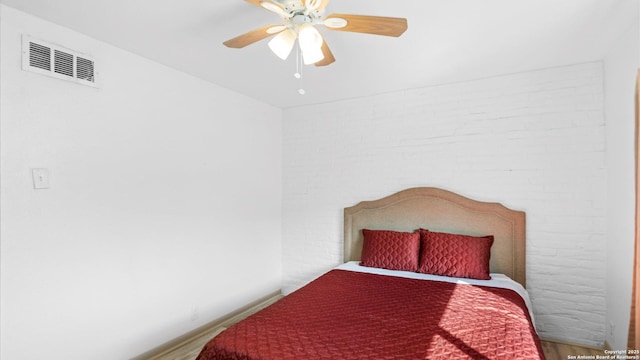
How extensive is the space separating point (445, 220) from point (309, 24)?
2.11 meters

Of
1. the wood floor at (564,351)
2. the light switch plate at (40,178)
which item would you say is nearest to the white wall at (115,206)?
the light switch plate at (40,178)

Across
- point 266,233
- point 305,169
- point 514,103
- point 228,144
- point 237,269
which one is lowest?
point 237,269

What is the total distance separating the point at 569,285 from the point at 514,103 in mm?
1538

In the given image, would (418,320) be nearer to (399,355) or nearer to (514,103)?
(399,355)

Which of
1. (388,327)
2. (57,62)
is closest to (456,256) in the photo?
(388,327)

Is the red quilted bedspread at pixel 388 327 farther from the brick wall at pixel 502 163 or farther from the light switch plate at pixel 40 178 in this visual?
the light switch plate at pixel 40 178

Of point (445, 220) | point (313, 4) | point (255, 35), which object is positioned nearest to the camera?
point (313, 4)

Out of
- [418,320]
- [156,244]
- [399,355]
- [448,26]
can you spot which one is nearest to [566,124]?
[448,26]

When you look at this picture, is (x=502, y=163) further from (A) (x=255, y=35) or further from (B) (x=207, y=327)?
(B) (x=207, y=327)

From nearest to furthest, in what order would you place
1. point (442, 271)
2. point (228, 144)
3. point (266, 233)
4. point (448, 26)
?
point (448, 26) → point (442, 271) → point (228, 144) → point (266, 233)

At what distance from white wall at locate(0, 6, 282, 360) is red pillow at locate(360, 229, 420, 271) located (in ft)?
4.17

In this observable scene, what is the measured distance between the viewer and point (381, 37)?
1977mm

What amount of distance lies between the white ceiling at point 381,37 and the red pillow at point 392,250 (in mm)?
1418

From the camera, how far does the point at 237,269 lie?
307 centimetres
